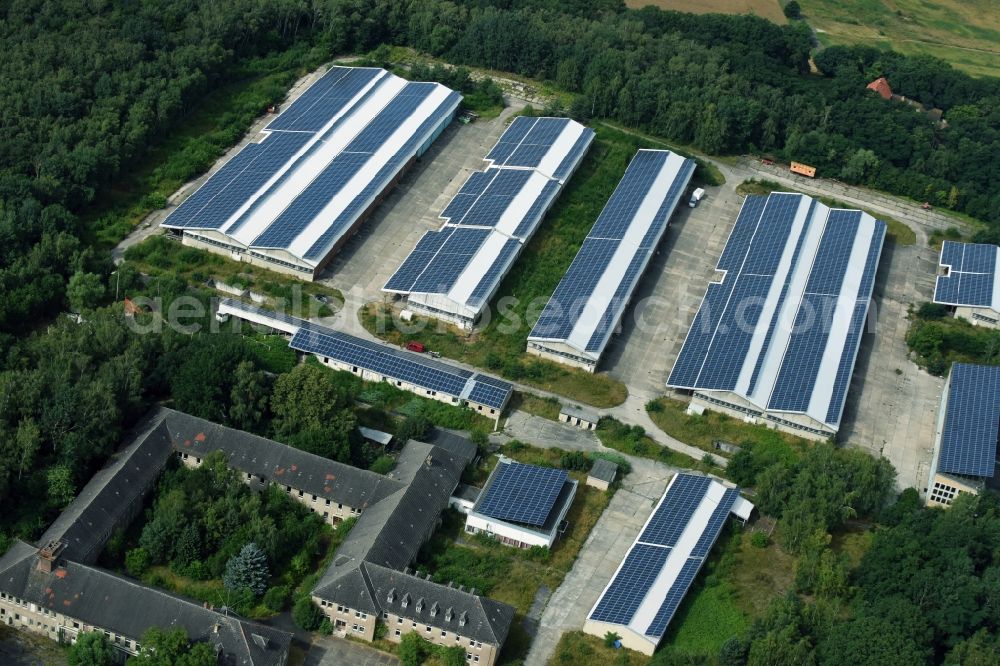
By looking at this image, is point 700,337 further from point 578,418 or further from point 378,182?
point 378,182

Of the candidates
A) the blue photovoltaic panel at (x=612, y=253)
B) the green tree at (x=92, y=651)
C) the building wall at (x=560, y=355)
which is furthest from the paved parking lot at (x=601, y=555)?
the green tree at (x=92, y=651)

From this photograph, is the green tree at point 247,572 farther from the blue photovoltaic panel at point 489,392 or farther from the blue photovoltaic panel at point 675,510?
the blue photovoltaic panel at point 675,510

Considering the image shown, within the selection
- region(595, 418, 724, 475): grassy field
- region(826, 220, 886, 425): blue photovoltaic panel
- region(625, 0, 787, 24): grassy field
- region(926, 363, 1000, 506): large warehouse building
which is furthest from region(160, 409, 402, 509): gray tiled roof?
region(625, 0, 787, 24): grassy field

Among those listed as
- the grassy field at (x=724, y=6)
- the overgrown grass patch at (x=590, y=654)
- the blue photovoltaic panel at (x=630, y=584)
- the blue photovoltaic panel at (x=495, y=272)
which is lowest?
the grassy field at (x=724, y=6)

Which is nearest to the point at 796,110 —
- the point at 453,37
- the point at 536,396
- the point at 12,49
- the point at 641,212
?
the point at 641,212

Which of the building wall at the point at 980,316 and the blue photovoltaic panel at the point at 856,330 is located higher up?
the blue photovoltaic panel at the point at 856,330

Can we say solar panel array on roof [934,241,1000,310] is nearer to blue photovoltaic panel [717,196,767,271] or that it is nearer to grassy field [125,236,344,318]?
blue photovoltaic panel [717,196,767,271]

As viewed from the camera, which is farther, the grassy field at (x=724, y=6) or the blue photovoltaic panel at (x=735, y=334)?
the grassy field at (x=724, y=6)
